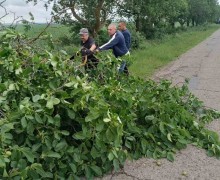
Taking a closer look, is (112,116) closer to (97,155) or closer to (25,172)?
(97,155)

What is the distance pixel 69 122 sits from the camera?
3.88 meters

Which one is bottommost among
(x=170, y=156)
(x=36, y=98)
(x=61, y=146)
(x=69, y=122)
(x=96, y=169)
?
(x=170, y=156)

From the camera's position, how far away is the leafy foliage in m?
3.42

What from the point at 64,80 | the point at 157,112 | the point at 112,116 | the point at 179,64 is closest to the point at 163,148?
the point at 157,112

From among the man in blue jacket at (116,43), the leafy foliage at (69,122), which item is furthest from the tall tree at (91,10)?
the leafy foliage at (69,122)

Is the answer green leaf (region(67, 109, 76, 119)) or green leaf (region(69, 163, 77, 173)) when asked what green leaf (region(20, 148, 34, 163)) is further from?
green leaf (region(67, 109, 76, 119))

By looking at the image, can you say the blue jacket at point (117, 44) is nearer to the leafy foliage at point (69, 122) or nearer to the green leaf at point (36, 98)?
the leafy foliage at point (69, 122)

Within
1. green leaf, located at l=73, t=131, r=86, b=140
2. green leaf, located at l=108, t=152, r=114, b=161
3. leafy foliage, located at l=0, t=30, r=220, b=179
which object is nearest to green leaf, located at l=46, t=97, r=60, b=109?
leafy foliage, located at l=0, t=30, r=220, b=179

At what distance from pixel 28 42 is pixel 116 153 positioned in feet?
6.83

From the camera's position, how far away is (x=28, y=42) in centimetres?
470

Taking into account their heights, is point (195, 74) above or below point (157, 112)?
below

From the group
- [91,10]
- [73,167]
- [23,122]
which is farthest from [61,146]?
[91,10]

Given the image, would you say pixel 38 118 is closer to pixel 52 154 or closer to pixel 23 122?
pixel 23 122

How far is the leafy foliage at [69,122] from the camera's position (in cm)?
342
